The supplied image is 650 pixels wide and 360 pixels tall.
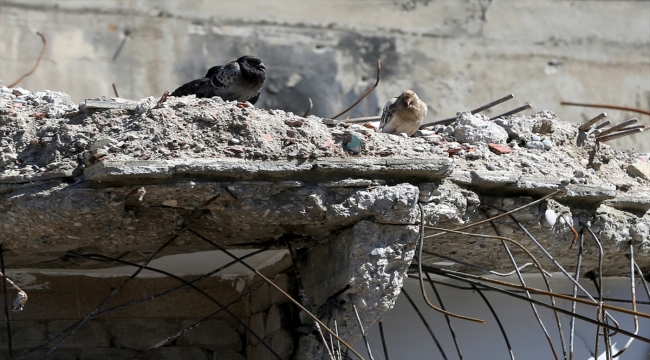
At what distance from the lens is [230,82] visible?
582 centimetres

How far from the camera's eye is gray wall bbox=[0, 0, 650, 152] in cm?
1025

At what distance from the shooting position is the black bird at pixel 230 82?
5742 millimetres

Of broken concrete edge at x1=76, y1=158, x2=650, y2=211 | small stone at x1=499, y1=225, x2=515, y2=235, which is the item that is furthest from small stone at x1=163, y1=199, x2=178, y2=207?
small stone at x1=499, y1=225, x2=515, y2=235

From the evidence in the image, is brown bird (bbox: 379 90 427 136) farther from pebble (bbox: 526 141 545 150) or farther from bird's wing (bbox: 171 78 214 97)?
bird's wing (bbox: 171 78 214 97)

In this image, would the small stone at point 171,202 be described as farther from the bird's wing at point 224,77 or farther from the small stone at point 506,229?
the bird's wing at point 224,77

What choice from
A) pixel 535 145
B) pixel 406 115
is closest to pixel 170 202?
pixel 535 145

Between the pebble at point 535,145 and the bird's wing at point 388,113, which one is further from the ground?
the pebble at point 535,145

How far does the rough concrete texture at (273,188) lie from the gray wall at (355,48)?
5.94m

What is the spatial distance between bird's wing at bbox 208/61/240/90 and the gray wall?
447cm

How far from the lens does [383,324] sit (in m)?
5.32

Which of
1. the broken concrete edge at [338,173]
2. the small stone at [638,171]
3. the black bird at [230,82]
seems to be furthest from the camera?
the black bird at [230,82]

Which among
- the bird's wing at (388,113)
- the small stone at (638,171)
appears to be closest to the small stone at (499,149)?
the small stone at (638,171)

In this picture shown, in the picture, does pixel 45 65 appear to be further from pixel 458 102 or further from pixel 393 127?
pixel 393 127

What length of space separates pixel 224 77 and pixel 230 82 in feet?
0.14
